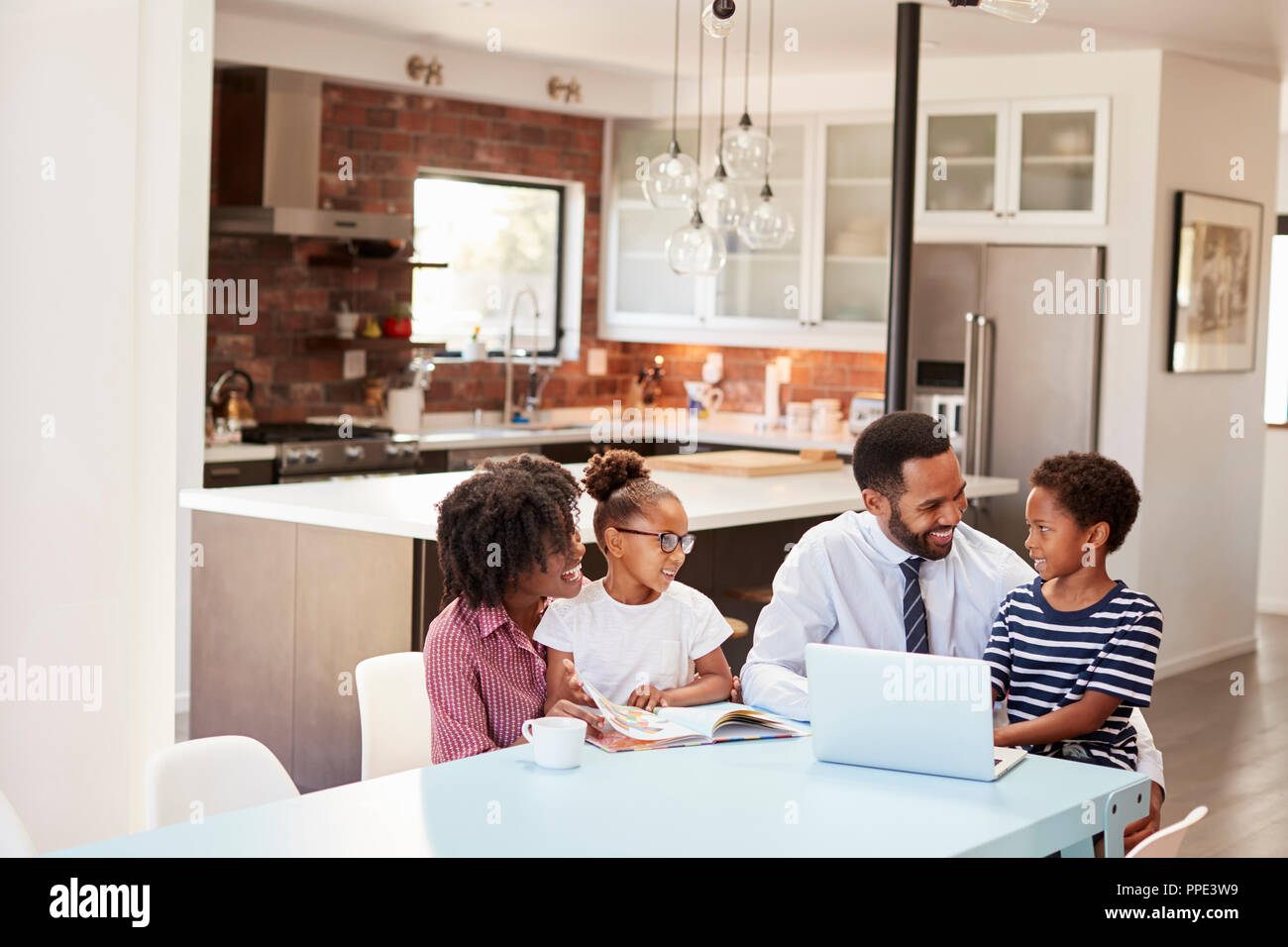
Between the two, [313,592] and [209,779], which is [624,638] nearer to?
[209,779]

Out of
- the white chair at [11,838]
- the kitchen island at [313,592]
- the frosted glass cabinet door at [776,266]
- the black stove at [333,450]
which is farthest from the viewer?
the frosted glass cabinet door at [776,266]

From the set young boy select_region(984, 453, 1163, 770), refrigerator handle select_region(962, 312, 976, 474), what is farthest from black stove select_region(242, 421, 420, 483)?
young boy select_region(984, 453, 1163, 770)

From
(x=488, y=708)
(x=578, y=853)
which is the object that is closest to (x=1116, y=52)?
(x=488, y=708)

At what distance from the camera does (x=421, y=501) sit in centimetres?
404

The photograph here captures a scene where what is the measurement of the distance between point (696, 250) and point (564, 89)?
123 inches

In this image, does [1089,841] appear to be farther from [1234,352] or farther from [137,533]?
[1234,352]

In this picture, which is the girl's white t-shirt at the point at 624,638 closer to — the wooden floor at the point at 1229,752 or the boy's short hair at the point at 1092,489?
the boy's short hair at the point at 1092,489

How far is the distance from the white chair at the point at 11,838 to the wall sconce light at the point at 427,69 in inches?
198

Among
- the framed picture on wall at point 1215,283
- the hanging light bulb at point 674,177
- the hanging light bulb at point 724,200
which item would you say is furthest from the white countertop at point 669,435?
the hanging light bulb at point 674,177

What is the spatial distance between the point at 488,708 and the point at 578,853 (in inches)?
28.4

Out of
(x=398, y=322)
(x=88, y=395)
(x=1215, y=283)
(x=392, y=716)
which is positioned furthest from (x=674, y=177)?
(x=1215, y=283)

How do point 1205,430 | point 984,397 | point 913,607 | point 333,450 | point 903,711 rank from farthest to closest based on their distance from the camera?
point 1205,430
point 984,397
point 333,450
point 913,607
point 903,711

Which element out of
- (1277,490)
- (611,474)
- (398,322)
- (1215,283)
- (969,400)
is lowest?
(1277,490)

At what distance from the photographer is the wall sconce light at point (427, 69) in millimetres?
6461
